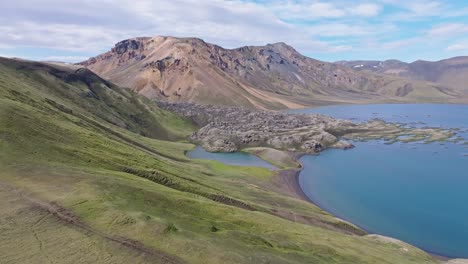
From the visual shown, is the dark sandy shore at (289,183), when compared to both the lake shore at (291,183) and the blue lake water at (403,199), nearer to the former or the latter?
the lake shore at (291,183)

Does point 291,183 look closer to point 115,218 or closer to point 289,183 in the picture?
point 289,183

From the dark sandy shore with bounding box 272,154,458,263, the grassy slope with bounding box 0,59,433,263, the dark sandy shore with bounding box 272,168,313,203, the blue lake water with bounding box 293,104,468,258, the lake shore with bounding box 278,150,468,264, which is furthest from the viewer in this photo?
the dark sandy shore with bounding box 272,168,313,203

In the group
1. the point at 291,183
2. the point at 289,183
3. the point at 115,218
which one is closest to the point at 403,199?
the point at 291,183

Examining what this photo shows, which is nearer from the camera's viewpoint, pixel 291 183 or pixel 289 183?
pixel 289 183

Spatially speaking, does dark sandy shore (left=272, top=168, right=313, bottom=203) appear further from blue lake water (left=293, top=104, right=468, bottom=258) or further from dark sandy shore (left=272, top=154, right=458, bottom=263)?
blue lake water (left=293, top=104, right=468, bottom=258)

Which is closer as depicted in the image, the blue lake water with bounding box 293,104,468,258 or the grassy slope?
the grassy slope

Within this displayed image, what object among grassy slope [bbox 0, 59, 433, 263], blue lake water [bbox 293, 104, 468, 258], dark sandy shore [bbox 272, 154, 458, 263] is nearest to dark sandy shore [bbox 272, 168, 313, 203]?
dark sandy shore [bbox 272, 154, 458, 263]

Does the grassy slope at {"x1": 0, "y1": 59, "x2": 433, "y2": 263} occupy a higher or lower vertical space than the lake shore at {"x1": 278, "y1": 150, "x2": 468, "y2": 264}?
higher

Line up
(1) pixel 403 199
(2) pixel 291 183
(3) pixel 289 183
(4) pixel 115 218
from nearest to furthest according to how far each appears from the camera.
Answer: (4) pixel 115 218 < (1) pixel 403 199 < (3) pixel 289 183 < (2) pixel 291 183

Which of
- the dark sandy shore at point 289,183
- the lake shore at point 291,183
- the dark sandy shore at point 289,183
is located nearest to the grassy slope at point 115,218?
the lake shore at point 291,183

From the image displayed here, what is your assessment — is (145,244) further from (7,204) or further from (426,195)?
(426,195)

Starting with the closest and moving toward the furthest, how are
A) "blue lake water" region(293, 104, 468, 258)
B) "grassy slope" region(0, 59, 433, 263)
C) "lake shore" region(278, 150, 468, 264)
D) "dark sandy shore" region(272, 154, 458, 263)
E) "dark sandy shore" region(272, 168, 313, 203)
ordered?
"grassy slope" region(0, 59, 433, 263)
"blue lake water" region(293, 104, 468, 258)
"lake shore" region(278, 150, 468, 264)
"dark sandy shore" region(272, 154, 458, 263)
"dark sandy shore" region(272, 168, 313, 203)
